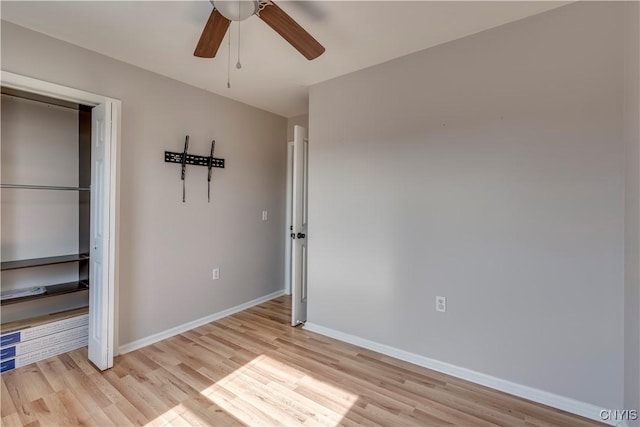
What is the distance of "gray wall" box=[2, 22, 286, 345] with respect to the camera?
2.31 meters

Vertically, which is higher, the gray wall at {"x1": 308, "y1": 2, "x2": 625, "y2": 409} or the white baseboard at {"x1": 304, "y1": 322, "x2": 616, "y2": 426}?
the gray wall at {"x1": 308, "y1": 2, "x2": 625, "y2": 409}

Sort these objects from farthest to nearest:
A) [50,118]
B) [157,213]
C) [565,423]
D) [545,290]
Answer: [157,213], [50,118], [545,290], [565,423]

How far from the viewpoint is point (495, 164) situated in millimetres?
2021

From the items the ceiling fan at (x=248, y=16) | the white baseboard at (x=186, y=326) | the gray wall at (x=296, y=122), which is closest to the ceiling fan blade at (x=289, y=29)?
the ceiling fan at (x=248, y=16)

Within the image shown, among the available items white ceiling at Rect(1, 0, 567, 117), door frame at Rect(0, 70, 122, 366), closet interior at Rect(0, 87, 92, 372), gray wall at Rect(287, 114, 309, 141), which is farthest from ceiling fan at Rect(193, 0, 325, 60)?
gray wall at Rect(287, 114, 309, 141)

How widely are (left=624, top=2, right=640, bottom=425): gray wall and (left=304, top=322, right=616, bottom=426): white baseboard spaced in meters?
0.22

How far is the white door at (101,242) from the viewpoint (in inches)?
87.4

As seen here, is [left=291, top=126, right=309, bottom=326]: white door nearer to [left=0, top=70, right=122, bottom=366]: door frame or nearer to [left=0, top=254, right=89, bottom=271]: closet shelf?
[left=0, top=70, right=122, bottom=366]: door frame

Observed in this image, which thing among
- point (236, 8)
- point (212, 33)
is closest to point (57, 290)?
point (212, 33)

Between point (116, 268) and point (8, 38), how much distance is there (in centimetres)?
169

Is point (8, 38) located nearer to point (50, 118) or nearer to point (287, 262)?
point (50, 118)

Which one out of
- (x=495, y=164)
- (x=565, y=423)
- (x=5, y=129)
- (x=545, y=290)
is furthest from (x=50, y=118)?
(x=565, y=423)

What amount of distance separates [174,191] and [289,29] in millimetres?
1934

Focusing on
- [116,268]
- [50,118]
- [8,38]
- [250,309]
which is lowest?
[250,309]
